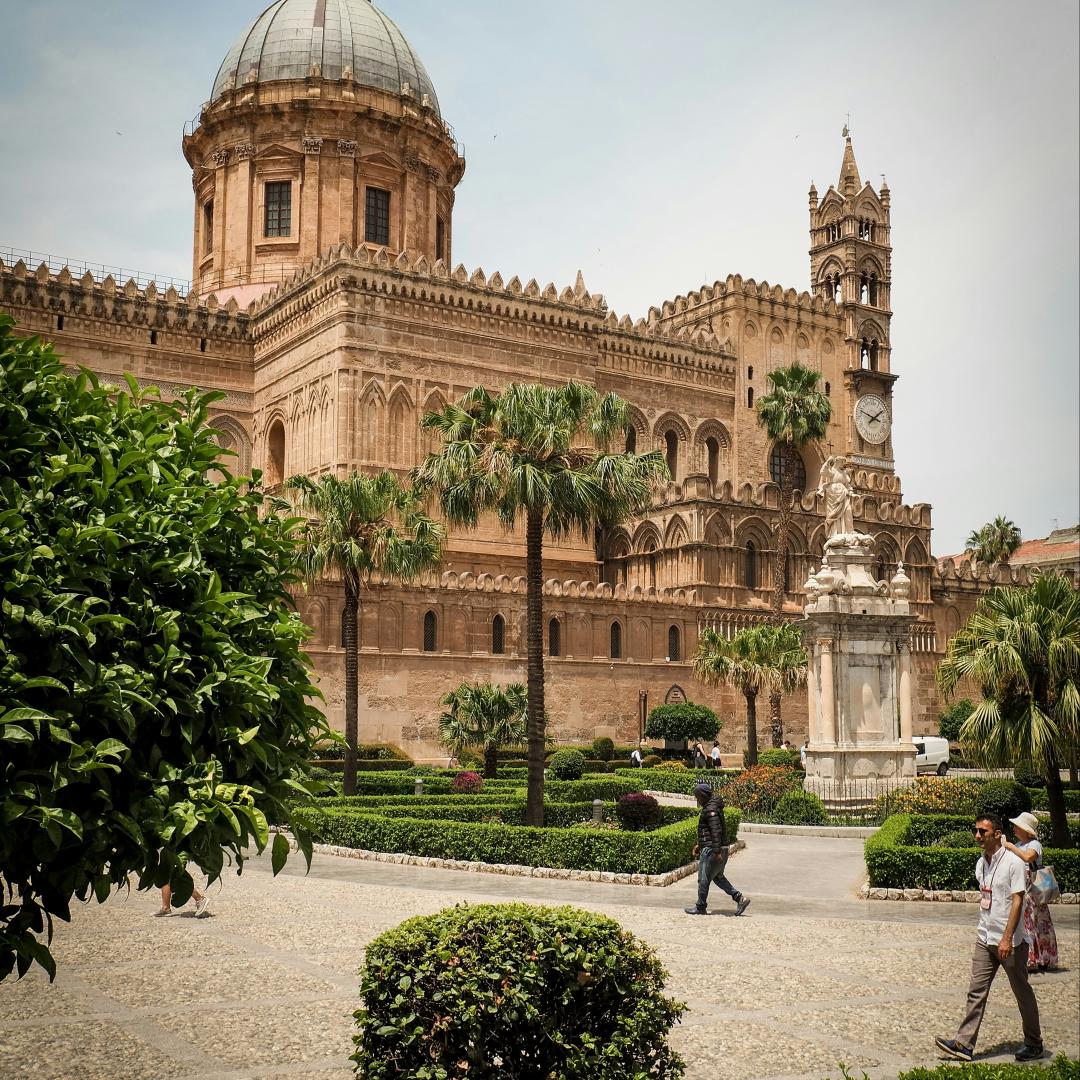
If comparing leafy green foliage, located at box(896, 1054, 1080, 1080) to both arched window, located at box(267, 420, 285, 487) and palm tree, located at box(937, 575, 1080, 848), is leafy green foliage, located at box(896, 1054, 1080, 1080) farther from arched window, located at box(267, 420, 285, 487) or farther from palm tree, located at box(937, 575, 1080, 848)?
arched window, located at box(267, 420, 285, 487)

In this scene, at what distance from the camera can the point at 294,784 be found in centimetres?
625

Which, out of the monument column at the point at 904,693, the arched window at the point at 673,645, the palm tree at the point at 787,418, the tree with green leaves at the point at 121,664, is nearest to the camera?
the tree with green leaves at the point at 121,664

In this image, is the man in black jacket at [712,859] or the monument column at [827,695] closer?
the man in black jacket at [712,859]

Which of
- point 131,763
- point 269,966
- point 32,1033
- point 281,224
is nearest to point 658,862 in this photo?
point 269,966

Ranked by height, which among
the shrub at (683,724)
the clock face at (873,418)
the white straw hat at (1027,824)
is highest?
the clock face at (873,418)

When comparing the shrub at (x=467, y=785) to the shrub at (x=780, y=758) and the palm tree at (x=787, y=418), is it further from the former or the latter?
the palm tree at (x=787, y=418)

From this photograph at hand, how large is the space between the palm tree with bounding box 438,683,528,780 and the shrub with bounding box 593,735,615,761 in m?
6.84

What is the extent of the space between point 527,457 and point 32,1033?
15499mm

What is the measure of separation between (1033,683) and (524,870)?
7523mm

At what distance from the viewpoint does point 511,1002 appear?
20.9 ft

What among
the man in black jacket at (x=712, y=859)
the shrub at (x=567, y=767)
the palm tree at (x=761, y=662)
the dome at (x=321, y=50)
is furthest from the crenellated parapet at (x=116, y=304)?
the man in black jacket at (x=712, y=859)

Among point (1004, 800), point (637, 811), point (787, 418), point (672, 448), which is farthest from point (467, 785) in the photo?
point (672, 448)

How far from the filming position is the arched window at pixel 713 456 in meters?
56.0

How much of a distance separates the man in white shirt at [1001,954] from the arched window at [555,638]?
107 feet
